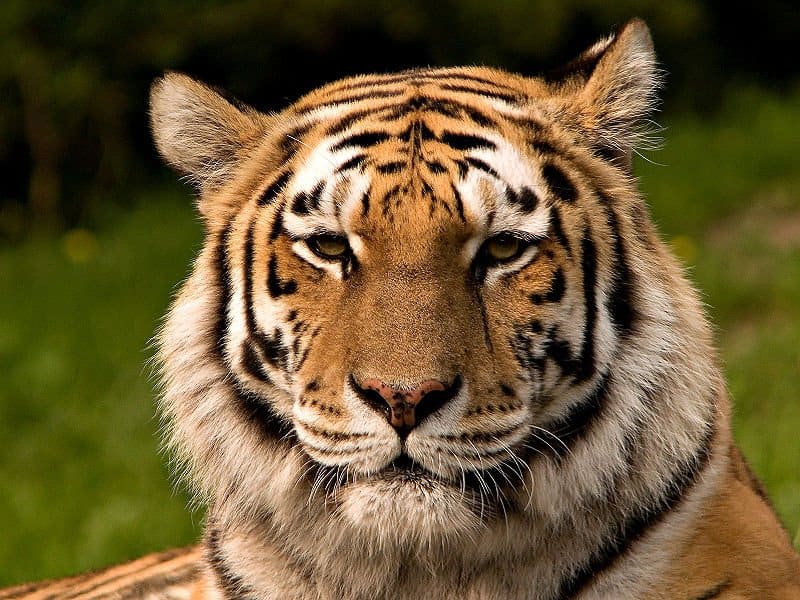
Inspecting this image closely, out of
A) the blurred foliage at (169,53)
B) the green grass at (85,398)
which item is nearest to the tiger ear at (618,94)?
the green grass at (85,398)

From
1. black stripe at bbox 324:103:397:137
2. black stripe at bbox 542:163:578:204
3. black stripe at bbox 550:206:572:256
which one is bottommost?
black stripe at bbox 550:206:572:256

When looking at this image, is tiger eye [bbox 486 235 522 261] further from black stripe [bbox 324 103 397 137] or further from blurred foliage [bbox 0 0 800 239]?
blurred foliage [bbox 0 0 800 239]

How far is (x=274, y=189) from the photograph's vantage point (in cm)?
279

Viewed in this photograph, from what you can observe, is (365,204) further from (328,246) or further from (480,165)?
(480,165)

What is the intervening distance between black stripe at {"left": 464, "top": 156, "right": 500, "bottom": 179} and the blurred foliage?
6.27 m

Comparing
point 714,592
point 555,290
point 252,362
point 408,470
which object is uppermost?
point 555,290

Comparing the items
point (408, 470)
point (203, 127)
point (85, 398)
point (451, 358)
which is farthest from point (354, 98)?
point (85, 398)

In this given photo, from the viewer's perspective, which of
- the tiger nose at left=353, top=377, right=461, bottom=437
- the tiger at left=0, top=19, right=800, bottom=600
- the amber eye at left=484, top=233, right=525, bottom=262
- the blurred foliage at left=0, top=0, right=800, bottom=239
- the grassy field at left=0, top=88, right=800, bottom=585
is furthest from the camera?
the blurred foliage at left=0, top=0, right=800, bottom=239

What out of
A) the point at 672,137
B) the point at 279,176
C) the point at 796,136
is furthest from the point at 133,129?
the point at 279,176

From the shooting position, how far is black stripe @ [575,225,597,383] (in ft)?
8.68

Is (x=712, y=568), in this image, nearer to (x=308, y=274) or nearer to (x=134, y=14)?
(x=308, y=274)

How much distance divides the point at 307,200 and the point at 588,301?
1.90 feet

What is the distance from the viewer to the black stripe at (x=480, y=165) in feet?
8.62

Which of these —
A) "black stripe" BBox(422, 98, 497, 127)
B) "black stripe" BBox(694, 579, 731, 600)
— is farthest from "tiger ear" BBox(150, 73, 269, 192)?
"black stripe" BBox(694, 579, 731, 600)
